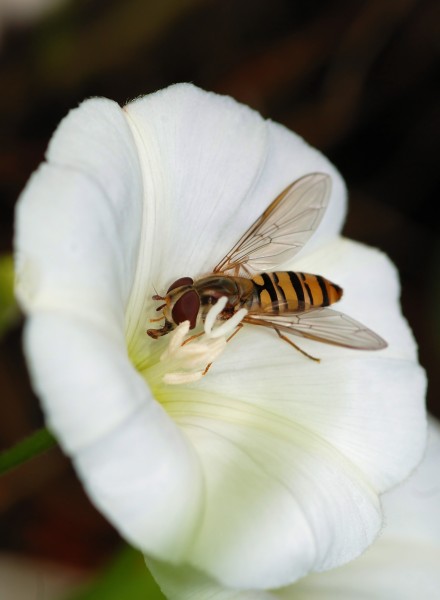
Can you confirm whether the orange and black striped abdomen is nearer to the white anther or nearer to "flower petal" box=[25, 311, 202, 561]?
the white anther

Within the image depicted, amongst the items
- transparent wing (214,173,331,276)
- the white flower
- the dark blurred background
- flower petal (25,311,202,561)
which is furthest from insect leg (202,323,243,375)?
the dark blurred background

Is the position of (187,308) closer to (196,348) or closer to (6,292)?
(196,348)

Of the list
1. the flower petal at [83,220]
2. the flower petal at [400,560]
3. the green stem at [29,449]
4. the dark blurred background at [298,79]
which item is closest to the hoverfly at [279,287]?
the flower petal at [83,220]

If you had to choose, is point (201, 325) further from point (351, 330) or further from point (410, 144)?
point (410, 144)

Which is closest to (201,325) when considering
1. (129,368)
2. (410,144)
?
(129,368)

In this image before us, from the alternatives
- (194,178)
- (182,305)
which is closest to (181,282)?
(182,305)

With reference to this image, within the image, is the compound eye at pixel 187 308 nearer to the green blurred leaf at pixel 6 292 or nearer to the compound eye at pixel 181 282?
the compound eye at pixel 181 282

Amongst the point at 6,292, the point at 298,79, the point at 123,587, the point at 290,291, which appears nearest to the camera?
the point at 123,587
